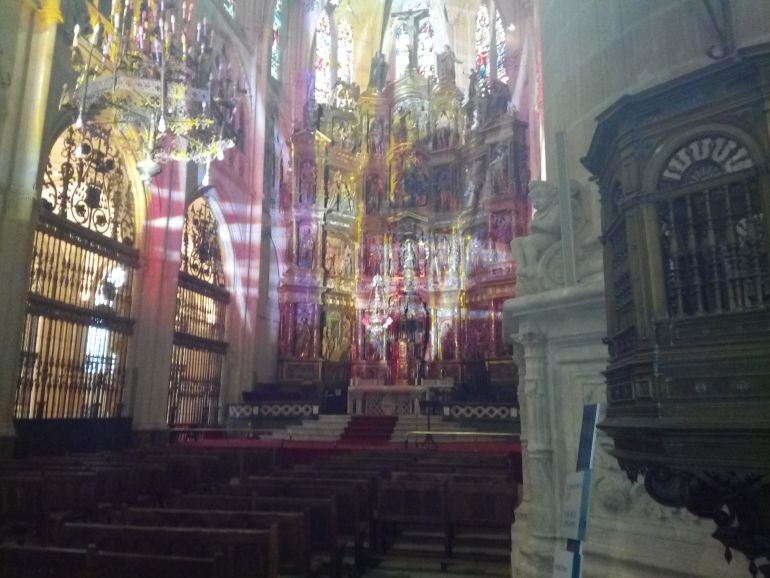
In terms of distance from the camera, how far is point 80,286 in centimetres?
1158

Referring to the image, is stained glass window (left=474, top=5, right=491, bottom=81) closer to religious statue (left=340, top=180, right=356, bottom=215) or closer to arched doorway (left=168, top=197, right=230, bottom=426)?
religious statue (left=340, top=180, right=356, bottom=215)

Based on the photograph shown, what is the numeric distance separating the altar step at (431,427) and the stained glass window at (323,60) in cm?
1447

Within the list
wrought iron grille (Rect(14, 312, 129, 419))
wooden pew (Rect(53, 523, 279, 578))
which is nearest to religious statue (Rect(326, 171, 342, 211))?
wrought iron grille (Rect(14, 312, 129, 419))

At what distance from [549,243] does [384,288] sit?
16.8 m

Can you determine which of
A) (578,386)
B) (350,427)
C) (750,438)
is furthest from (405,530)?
(350,427)

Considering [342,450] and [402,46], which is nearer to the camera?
[342,450]

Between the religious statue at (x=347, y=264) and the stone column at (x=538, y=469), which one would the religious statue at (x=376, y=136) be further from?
the stone column at (x=538, y=469)

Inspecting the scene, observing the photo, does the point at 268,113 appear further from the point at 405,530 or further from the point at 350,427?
the point at 405,530

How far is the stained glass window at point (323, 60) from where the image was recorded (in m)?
24.5

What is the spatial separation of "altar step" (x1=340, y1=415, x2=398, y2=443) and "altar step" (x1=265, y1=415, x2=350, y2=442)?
225mm

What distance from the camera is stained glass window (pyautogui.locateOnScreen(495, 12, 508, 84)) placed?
2216 centimetres

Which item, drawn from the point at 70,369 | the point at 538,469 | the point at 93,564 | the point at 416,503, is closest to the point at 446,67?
the point at 70,369

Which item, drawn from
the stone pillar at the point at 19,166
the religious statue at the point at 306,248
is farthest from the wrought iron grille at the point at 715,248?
the religious statue at the point at 306,248

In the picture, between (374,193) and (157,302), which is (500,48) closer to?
(374,193)
